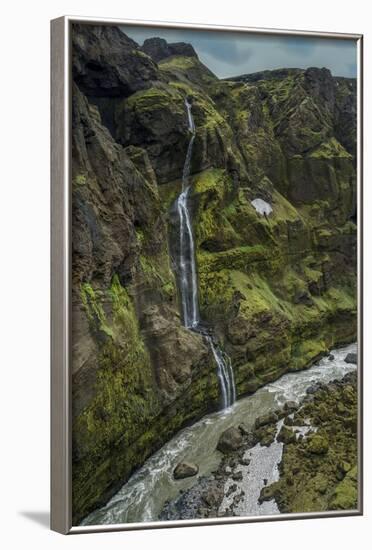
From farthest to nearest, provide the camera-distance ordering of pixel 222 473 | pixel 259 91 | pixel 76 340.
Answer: pixel 259 91 < pixel 222 473 < pixel 76 340

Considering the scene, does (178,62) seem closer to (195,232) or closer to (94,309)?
(195,232)

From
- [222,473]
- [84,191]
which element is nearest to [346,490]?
[222,473]

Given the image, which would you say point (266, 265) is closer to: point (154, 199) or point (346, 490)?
point (154, 199)

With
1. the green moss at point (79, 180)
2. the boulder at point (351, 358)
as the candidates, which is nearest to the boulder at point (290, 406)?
the boulder at point (351, 358)

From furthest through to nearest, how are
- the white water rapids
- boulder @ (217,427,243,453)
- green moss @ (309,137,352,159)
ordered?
green moss @ (309,137,352,159) → boulder @ (217,427,243,453) → the white water rapids

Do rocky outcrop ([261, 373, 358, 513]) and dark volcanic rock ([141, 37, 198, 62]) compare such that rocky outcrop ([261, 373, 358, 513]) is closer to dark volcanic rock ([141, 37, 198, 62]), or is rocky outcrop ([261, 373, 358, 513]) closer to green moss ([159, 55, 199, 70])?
green moss ([159, 55, 199, 70])

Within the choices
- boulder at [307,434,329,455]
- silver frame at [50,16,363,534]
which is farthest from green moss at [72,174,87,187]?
boulder at [307,434,329,455]
